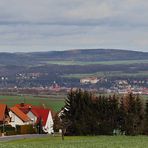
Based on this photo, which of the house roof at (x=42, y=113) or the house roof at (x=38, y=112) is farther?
the house roof at (x=38, y=112)

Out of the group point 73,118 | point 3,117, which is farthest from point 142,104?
point 3,117

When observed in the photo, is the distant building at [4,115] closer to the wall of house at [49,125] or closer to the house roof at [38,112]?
the wall of house at [49,125]

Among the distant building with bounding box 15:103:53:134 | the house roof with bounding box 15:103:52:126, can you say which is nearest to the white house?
the distant building with bounding box 15:103:53:134

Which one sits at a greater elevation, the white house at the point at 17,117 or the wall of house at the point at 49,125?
the white house at the point at 17,117

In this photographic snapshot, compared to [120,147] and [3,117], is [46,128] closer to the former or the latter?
[3,117]

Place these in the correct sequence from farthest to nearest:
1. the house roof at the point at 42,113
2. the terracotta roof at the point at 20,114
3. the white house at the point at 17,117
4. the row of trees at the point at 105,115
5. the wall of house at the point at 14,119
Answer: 1. the house roof at the point at 42,113
2. the terracotta roof at the point at 20,114
3. the white house at the point at 17,117
4. the wall of house at the point at 14,119
5. the row of trees at the point at 105,115

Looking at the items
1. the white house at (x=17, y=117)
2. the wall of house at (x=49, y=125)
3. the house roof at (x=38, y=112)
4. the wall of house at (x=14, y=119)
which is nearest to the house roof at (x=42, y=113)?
the house roof at (x=38, y=112)

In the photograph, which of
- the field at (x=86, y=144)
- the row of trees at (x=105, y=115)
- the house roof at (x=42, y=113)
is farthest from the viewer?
the house roof at (x=42, y=113)

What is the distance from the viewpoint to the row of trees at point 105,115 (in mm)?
97938

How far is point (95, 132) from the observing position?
98.6 metres

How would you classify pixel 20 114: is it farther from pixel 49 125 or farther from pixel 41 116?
pixel 49 125

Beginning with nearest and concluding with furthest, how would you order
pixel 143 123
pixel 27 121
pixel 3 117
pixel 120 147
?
pixel 120 147, pixel 143 123, pixel 3 117, pixel 27 121

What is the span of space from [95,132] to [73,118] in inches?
173

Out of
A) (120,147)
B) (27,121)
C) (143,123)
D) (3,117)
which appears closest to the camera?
(120,147)
